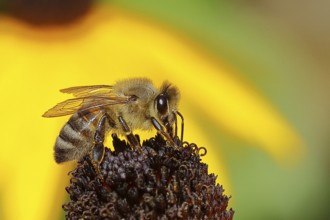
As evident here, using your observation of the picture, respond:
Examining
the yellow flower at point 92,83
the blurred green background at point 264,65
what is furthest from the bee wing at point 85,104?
the blurred green background at point 264,65

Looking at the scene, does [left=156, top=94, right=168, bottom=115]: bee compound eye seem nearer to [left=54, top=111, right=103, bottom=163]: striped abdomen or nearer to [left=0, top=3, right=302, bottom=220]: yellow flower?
[left=54, top=111, right=103, bottom=163]: striped abdomen

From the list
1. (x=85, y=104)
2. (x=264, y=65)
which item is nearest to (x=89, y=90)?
(x=85, y=104)

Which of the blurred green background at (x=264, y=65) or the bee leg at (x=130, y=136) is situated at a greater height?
the blurred green background at (x=264, y=65)

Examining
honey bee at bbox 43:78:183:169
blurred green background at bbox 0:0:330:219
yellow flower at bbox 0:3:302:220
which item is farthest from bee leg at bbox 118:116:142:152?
blurred green background at bbox 0:0:330:219

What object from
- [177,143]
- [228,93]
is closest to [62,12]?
[228,93]

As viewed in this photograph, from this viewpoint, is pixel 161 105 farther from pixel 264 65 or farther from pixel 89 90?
pixel 264 65

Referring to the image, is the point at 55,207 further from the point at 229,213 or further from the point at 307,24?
the point at 307,24

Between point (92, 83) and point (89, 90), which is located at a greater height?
point (92, 83)

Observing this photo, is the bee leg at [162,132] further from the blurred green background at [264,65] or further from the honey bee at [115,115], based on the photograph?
the blurred green background at [264,65]
